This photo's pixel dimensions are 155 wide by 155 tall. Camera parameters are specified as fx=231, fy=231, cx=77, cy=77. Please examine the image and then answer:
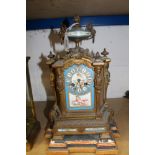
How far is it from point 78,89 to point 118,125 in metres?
0.29

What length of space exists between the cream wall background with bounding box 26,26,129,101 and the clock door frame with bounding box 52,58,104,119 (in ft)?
1.67

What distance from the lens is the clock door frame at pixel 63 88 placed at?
2.53 feet

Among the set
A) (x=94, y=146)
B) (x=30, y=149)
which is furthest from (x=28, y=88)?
(x=94, y=146)

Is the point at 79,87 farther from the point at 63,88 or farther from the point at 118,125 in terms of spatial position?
the point at 118,125

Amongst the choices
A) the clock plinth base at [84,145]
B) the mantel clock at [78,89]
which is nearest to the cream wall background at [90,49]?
the mantel clock at [78,89]

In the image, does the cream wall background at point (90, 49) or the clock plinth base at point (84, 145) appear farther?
the cream wall background at point (90, 49)

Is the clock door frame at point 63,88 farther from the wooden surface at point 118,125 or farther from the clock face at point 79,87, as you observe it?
the wooden surface at point 118,125

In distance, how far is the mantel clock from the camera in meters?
0.77

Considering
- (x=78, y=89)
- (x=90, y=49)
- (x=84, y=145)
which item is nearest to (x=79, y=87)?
(x=78, y=89)

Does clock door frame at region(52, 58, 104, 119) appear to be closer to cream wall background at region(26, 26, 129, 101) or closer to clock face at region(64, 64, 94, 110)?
clock face at region(64, 64, 94, 110)

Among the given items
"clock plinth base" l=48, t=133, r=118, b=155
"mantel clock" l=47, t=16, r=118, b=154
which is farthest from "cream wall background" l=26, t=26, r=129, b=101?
"clock plinth base" l=48, t=133, r=118, b=155
